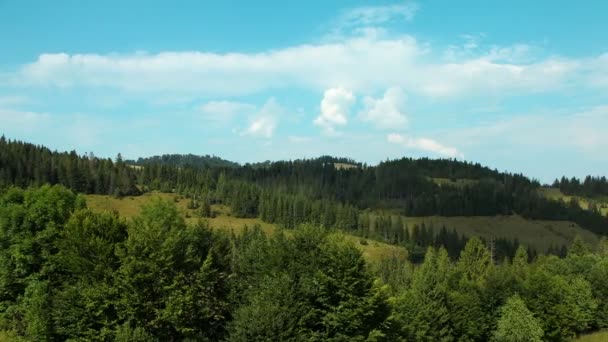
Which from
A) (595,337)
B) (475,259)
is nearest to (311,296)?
(595,337)

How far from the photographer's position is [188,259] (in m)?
45.6

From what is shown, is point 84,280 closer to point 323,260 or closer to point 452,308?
point 323,260

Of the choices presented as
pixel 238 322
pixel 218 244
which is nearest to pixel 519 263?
pixel 218 244

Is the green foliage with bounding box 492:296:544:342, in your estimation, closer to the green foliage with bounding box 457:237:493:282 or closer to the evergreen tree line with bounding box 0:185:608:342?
the evergreen tree line with bounding box 0:185:608:342

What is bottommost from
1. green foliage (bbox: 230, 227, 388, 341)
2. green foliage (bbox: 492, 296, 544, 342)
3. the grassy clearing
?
the grassy clearing

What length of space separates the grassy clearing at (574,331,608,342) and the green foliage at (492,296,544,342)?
1649 centimetres

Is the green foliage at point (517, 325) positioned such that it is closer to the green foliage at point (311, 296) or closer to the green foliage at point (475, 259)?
the green foliage at point (311, 296)

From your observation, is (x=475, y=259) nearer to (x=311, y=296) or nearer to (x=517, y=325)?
(x=517, y=325)

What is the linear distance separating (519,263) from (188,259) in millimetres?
118791

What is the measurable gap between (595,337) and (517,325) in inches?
1041

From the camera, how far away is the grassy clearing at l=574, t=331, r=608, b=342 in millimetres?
90262

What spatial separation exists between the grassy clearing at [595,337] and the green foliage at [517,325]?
54.1 feet

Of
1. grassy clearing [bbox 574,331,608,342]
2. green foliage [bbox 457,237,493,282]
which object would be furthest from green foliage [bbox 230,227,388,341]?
green foliage [bbox 457,237,493,282]

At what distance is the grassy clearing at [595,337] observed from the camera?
90.3 m
